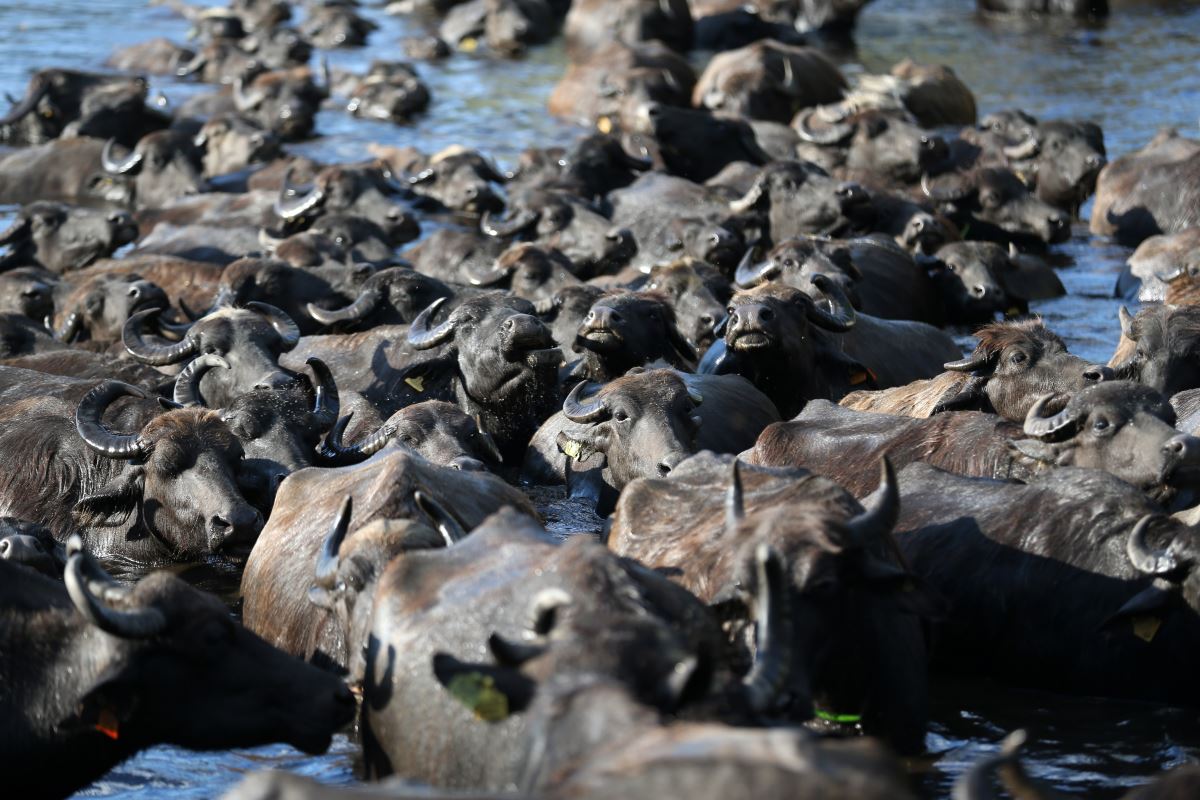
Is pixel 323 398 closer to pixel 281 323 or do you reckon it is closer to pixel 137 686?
pixel 281 323

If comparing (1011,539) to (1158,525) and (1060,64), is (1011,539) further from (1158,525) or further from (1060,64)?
(1060,64)

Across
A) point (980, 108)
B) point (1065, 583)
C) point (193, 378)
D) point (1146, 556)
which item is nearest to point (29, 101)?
point (980, 108)

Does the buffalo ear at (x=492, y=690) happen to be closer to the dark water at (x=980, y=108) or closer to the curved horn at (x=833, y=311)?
the dark water at (x=980, y=108)

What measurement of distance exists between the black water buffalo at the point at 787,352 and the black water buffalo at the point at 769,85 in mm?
11910

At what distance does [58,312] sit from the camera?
15.7 metres

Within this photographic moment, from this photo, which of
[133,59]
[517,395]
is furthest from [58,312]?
[133,59]

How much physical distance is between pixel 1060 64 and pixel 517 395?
19069 millimetres

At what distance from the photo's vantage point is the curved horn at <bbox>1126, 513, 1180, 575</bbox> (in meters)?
7.52

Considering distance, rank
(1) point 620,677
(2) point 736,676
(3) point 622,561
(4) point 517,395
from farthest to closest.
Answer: (4) point 517,395, (3) point 622,561, (2) point 736,676, (1) point 620,677

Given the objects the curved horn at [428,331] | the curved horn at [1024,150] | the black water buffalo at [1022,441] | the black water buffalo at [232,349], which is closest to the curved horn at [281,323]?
the black water buffalo at [232,349]

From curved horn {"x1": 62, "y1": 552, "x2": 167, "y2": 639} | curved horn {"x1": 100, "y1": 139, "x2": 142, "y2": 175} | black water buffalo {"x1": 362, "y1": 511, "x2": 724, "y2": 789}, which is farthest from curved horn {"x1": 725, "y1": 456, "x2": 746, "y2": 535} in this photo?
curved horn {"x1": 100, "y1": 139, "x2": 142, "y2": 175}

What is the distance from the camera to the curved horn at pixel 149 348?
12734mm

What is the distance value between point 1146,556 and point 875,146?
1442cm

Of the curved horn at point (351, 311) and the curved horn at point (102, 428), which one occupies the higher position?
the curved horn at point (102, 428)
